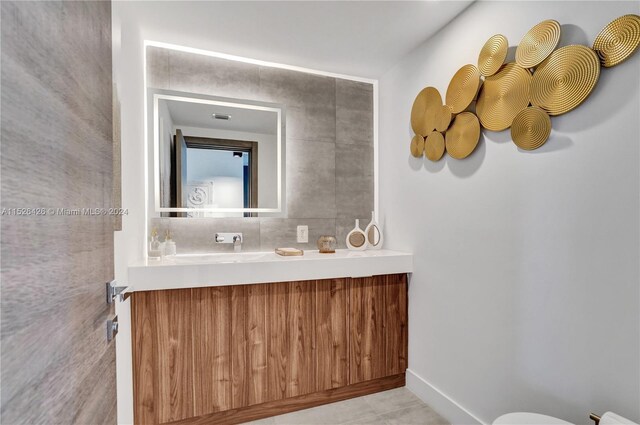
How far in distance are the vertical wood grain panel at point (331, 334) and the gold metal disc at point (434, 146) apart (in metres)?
0.99

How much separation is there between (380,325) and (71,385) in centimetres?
184

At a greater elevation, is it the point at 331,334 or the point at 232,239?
the point at 232,239

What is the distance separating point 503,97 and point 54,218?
1737 mm

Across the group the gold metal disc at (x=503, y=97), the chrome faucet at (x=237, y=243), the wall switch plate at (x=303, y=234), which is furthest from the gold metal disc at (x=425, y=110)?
the chrome faucet at (x=237, y=243)

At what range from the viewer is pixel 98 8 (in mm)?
778

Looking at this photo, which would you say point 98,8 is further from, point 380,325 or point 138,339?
point 380,325

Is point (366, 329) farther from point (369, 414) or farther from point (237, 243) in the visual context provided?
point (237, 243)

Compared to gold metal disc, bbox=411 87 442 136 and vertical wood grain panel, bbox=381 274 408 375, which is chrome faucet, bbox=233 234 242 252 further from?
gold metal disc, bbox=411 87 442 136

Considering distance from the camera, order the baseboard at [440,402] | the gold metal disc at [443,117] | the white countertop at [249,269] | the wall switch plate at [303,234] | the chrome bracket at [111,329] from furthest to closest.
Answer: the wall switch plate at [303,234]
the gold metal disc at [443,117]
the baseboard at [440,402]
the white countertop at [249,269]
the chrome bracket at [111,329]

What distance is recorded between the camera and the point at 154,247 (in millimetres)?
1909

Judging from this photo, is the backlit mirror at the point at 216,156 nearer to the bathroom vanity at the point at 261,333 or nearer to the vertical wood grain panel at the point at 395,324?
the bathroom vanity at the point at 261,333

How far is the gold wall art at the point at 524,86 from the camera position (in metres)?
1.12

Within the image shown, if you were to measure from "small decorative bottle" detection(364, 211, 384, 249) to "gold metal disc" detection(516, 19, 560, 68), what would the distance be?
1398 millimetres

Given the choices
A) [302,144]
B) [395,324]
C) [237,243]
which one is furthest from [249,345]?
[302,144]
